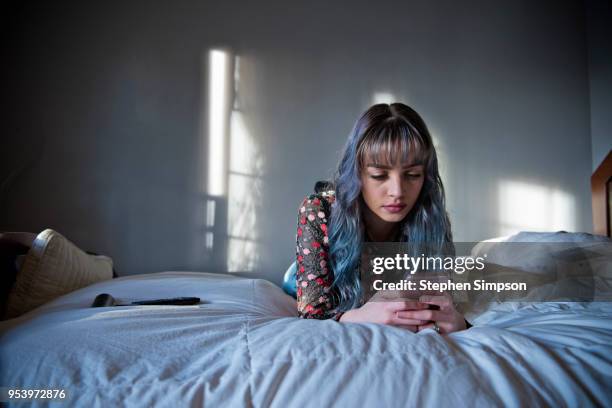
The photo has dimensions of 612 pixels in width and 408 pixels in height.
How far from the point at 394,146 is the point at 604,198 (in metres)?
1.54

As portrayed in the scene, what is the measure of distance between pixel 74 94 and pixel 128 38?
45 cm

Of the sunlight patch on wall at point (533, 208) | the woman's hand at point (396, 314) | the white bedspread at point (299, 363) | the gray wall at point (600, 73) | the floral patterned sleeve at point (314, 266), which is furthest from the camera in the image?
the sunlight patch on wall at point (533, 208)

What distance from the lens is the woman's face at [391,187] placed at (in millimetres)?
937

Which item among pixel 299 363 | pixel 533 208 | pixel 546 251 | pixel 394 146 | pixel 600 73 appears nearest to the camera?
pixel 299 363

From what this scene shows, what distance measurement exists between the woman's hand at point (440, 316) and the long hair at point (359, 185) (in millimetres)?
223

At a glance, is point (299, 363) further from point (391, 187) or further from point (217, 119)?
point (217, 119)

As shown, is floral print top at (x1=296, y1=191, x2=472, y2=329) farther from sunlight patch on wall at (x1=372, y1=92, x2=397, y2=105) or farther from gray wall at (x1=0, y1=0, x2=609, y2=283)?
sunlight patch on wall at (x1=372, y1=92, x2=397, y2=105)

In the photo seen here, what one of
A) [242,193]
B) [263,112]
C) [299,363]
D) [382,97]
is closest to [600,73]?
[382,97]

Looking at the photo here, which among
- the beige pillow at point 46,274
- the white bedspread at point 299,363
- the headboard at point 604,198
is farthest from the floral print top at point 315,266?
the headboard at point 604,198

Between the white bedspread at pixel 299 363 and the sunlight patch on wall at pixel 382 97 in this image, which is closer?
the white bedspread at pixel 299 363

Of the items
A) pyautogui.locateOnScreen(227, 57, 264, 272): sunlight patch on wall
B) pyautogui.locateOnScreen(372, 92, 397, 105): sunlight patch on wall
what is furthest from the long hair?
pyautogui.locateOnScreen(372, 92, 397, 105): sunlight patch on wall

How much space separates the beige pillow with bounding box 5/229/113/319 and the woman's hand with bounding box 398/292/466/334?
86 centimetres

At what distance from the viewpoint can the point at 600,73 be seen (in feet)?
8.23

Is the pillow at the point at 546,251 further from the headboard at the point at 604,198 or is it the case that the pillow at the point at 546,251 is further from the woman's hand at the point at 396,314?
the woman's hand at the point at 396,314
